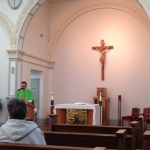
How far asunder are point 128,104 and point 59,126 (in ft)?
20.9

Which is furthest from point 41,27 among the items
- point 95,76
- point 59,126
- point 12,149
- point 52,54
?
point 12,149

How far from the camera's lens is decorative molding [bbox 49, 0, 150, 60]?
463 inches

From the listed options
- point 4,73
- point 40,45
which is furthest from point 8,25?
point 40,45

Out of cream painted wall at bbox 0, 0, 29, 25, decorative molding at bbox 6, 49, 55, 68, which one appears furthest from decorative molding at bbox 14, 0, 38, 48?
decorative molding at bbox 6, 49, 55, 68

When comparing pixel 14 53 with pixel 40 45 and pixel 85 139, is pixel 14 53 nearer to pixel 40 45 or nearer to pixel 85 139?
pixel 40 45

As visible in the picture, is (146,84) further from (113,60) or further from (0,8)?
(0,8)

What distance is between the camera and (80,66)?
12562 mm

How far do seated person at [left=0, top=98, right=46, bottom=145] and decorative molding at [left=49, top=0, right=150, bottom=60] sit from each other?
31.1 ft

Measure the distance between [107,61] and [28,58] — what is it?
10.8ft

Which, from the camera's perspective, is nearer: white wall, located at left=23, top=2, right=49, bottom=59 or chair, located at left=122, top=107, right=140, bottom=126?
chair, located at left=122, top=107, right=140, bottom=126

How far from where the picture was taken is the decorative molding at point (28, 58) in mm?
10250

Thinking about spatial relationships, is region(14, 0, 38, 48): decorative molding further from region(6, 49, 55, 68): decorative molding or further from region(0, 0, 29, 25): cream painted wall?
region(6, 49, 55, 68): decorative molding

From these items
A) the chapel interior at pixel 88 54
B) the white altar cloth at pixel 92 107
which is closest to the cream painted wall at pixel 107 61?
the chapel interior at pixel 88 54

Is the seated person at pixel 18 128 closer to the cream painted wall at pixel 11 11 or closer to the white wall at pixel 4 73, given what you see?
the white wall at pixel 4 73
